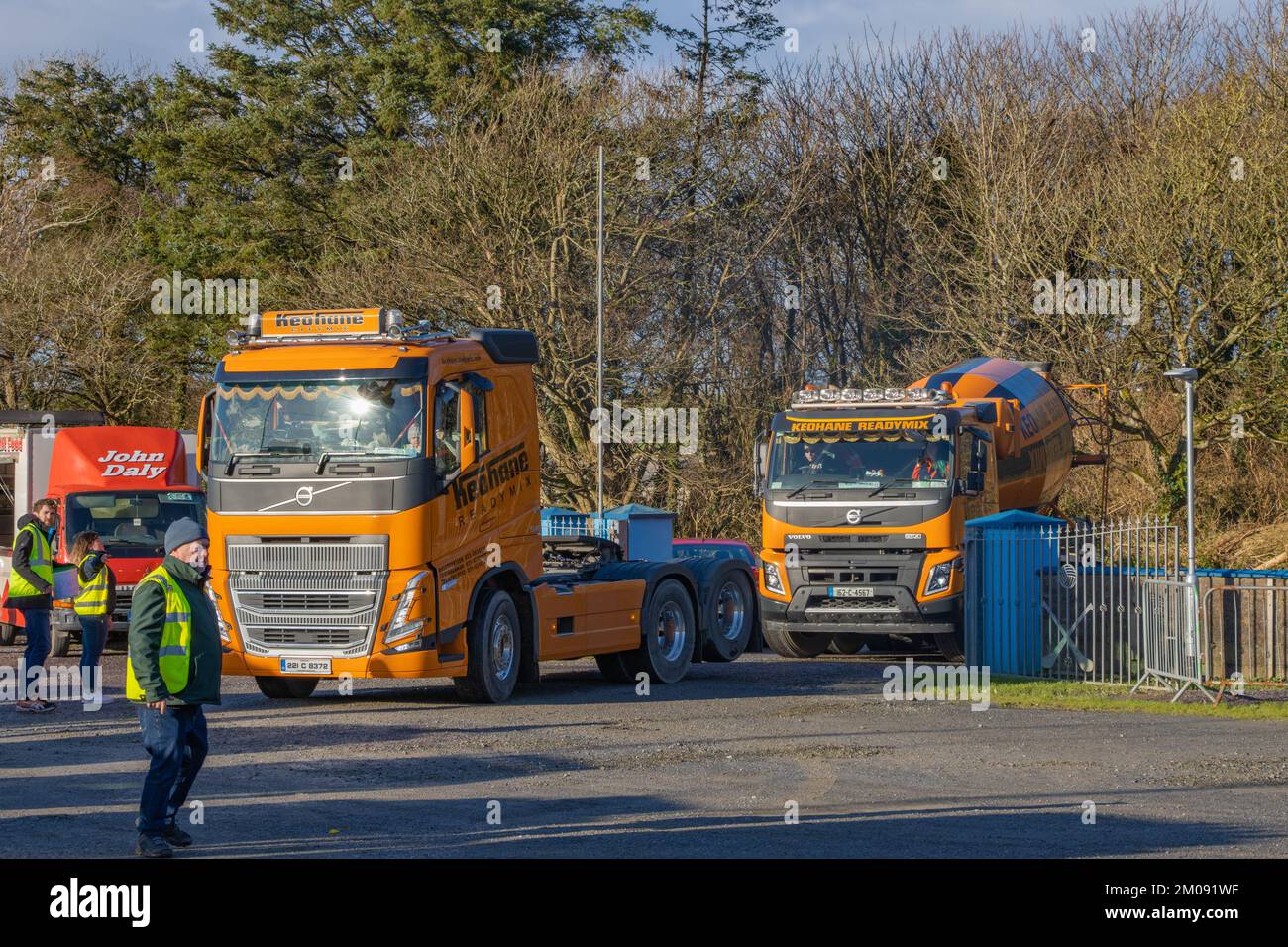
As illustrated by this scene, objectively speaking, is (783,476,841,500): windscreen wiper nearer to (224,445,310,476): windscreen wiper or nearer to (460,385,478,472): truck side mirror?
(460,385,478,472): truck side mirror

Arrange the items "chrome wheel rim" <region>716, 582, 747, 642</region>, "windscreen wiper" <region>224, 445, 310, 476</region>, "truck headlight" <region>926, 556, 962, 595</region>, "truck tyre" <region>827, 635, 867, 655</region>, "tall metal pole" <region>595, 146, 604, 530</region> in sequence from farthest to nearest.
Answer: "tall metal pole" <region>595, 146, 604, 530</region>, "truck tyre" <region>827, 635, 867, 655</region>, "chrome wheel rim" <region>716, 582, 747, 642</region>, "truck headlight" <region>926, 556, 962, 595</region>, "windscreen wiper" <region>224, 445, 310, 476</region>

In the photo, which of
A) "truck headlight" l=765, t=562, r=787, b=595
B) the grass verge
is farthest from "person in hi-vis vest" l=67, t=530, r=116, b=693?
the grass verge

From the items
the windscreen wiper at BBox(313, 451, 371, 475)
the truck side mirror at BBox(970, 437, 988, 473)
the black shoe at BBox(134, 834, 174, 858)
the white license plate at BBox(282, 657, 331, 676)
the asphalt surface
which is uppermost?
the truck side mirror at BBox(970, 437, 988, 473)

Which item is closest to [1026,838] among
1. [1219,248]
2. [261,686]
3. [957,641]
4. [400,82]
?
[261,686]

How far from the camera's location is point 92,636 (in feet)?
55.5

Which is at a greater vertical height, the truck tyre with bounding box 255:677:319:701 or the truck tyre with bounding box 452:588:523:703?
the truck tyre with bounding box 452:588:523:703

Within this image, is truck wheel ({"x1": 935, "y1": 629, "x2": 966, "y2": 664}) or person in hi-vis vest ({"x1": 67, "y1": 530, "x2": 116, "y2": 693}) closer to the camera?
person in hi-vis vest ({"x1": 67, "y1": 530, "x2": 116, "y2": 693})

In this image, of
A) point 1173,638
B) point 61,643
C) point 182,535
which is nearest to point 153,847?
point 182,535

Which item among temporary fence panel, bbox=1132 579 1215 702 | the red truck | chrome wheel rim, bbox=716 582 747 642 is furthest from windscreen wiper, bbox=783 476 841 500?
the red truck

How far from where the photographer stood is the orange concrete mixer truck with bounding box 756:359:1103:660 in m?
20.7

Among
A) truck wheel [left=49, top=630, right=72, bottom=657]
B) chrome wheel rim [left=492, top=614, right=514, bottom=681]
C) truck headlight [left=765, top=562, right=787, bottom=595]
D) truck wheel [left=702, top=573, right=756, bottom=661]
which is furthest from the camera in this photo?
truck wheel [left=49, top=630, right=72, bottom=657]

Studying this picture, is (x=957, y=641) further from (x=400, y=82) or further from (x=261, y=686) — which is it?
(x=400, y=82)

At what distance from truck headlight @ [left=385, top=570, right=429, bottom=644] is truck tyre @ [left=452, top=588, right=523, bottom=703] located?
887 mm

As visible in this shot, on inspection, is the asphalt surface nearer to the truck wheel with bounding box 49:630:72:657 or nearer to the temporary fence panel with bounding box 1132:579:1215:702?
the temporary fence panel with bounding box 1132:579:1215:702
